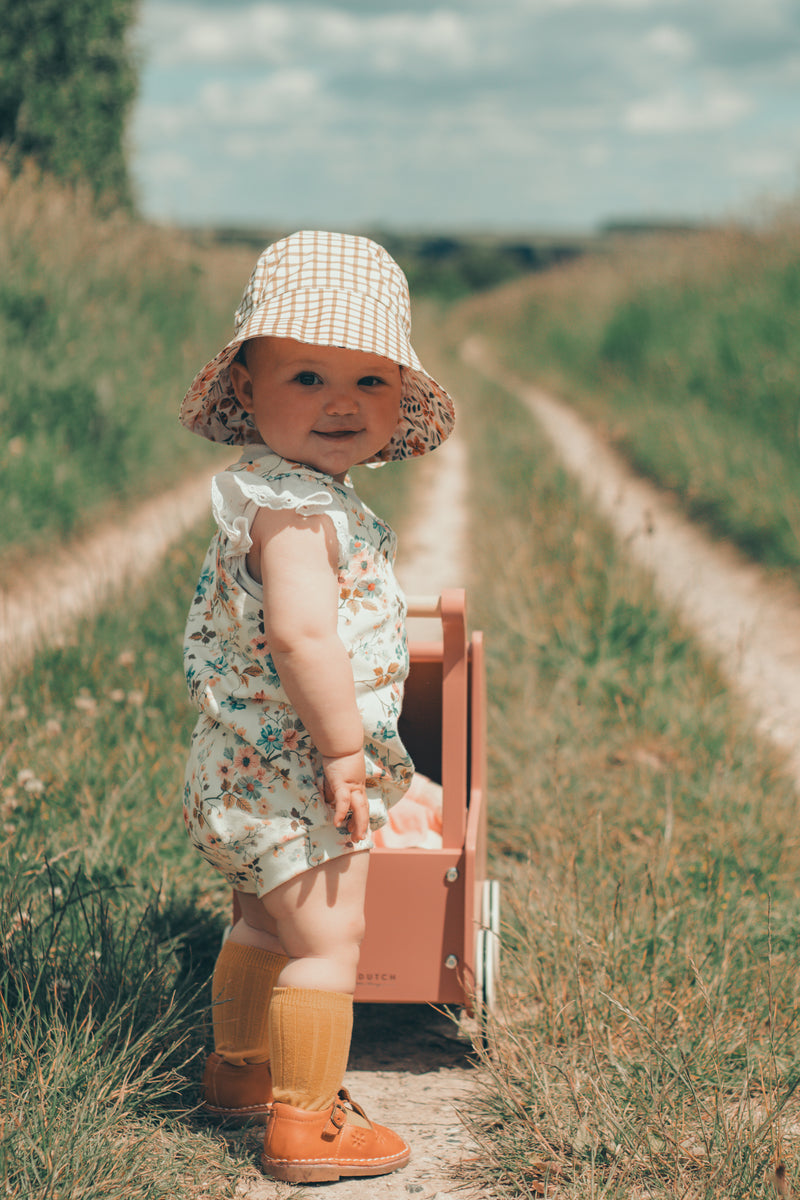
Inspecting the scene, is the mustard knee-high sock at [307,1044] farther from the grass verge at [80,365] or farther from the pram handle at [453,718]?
the grass verge at [80,365]

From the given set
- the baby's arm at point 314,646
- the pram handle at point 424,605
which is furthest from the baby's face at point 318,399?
the pram handle at point 424,605

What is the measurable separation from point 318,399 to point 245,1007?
1.08 metres

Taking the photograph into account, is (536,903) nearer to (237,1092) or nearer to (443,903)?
(443,903)

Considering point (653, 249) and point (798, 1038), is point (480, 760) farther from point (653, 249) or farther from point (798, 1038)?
point (653, 249)

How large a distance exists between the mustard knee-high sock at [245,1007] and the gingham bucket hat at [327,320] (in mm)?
962

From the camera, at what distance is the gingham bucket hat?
5.82 ft

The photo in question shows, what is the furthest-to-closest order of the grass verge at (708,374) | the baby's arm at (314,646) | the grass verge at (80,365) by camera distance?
the grass verge at (708,374)
the grass verge at (80,365)
the baby's arm at (314,646)

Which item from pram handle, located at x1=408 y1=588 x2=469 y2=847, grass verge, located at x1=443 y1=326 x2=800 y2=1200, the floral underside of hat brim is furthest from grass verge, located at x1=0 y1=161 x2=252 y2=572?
pram handle, located at x1=408 y1=588 x2=469 y2=847

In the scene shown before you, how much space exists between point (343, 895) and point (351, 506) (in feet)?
2.15

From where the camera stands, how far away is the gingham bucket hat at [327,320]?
177 centimetres

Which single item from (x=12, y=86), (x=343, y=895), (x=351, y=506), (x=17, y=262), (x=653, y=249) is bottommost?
(x=343, y=895)

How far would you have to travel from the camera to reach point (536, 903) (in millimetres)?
2471

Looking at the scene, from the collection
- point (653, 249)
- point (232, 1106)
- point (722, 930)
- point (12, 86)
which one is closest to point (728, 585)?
point (722, 930)

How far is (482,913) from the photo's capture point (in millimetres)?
2340
